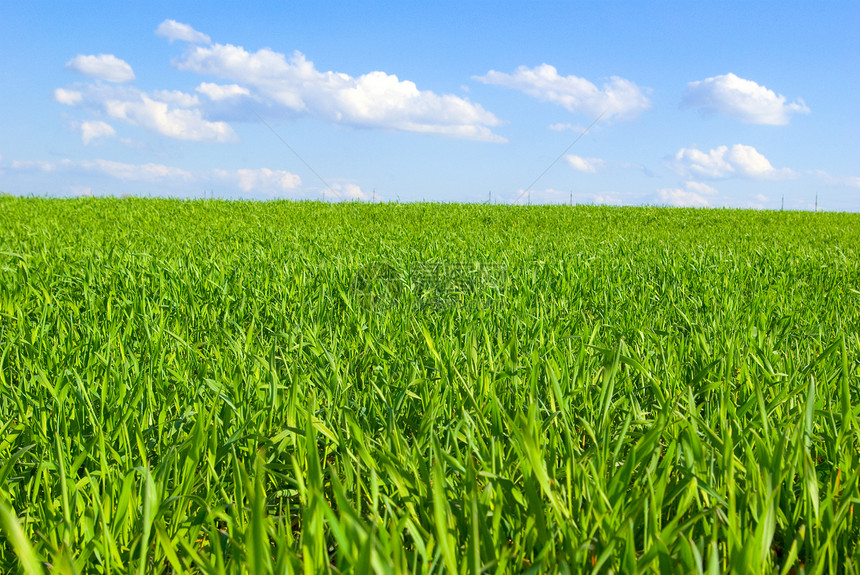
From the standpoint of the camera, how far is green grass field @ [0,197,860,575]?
1.05 m

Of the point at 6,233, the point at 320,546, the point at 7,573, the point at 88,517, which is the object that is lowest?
the point at 7,573

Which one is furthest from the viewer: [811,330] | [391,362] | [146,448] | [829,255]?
[829,255]

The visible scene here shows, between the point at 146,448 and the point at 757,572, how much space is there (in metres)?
1.45

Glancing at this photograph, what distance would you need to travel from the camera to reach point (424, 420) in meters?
1.55

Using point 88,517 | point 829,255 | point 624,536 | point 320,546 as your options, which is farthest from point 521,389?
point 829,255

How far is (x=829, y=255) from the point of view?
236 inches

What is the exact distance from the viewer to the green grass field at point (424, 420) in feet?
3.44

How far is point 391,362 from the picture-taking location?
2174 millimetres

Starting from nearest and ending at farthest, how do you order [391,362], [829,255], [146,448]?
[146,448] < [391,362] < [829,255]

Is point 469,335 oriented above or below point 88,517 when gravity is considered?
above

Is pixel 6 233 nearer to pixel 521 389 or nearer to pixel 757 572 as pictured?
pixel 521 389

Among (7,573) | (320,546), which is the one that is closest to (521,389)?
(320,546)

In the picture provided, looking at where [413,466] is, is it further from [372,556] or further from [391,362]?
[391,362]

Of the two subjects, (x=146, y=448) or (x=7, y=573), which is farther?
(x=146, y=448)
